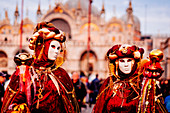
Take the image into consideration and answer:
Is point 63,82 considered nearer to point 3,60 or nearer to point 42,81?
point 42,81

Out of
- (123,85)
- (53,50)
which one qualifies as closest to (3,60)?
(53,50)

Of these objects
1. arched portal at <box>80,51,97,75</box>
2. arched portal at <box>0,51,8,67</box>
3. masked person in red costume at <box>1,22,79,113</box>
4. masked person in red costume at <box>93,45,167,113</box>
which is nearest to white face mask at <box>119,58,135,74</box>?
masked person in red costume at <box>93,45,167,113</box>

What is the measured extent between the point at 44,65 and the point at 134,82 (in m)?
1.42

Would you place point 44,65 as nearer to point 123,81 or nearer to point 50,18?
point 123,81

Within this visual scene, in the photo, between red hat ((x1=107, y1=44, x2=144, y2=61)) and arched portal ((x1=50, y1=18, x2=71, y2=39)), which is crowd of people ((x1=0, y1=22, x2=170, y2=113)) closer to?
red hat ((x1=107, y1=44, x2=144, y2=61))

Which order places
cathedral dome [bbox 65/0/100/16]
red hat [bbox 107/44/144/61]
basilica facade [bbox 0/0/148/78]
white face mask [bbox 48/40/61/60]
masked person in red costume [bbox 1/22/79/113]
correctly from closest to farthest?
masked person in red costume [bbox 1/22/79/113] → white face mask [bbox 48/40/61/60] → red hat [bbox 107/44/144/61] → basilica facade [bbox 0/0/148/78] → cathedral dome [bbox 65/0/100/16]

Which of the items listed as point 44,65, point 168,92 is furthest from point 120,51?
point 168,92

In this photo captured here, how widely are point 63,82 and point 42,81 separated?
0.34 m

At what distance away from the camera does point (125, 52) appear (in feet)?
13.5

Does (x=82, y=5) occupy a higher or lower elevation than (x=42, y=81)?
higher

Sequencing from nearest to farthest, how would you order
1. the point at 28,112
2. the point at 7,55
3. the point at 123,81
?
the point at 28,112, the point at 123,81, the point at 7,55

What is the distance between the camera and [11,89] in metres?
3.58

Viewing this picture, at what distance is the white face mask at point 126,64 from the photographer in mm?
4086

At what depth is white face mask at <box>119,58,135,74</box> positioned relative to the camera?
4086 mm
